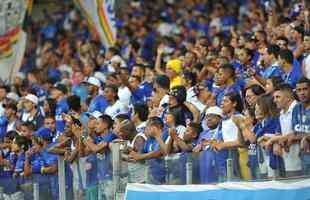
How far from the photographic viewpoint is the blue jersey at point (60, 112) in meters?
14.7

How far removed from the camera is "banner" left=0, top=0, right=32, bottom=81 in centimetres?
1906

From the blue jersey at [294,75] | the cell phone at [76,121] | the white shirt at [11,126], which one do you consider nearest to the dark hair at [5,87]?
the white shirt at [11,126]

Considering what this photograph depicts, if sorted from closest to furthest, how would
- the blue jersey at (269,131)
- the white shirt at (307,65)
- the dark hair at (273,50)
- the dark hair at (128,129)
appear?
1. the blue jersey at (269,131)
2. the dark hair at (128,129)
3. the white shirt at (307,65)
4. the dark hair at (273,50)

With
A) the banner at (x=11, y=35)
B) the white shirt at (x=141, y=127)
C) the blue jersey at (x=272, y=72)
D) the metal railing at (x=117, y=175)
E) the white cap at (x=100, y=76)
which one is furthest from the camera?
the banner at (x=11, y=35)

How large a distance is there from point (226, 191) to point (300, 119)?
1048 mm

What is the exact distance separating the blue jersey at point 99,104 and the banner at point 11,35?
11.5 ft

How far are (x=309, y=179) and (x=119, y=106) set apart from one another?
15.7 ft

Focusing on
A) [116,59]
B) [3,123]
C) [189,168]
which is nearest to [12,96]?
[116,59]

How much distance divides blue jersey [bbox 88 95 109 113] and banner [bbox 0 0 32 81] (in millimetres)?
3501

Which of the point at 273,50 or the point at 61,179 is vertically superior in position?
the point at 273,50

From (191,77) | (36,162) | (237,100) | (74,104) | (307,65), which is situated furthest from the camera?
(191,77)

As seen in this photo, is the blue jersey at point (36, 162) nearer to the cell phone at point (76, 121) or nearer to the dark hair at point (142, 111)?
the cell phone at point (76, 121)

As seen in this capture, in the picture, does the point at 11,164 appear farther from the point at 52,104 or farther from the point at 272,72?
the point at 272,72

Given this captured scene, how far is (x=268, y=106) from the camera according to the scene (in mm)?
11883
